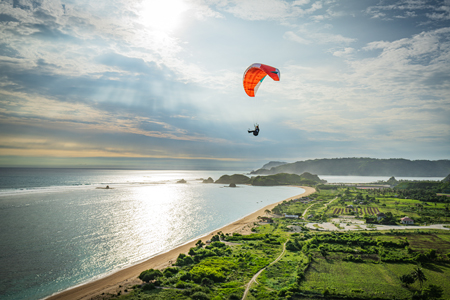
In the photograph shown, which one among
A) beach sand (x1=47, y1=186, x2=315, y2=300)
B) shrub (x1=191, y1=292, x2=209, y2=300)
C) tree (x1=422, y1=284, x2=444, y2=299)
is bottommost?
beach sand (x1=47, y1=186, x2=315, y2=300)

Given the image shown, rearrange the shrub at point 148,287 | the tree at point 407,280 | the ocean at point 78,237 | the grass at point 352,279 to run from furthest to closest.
A: the ocean at point 78,237
the shrub at point 148,287
the tree at point 407,280
the grass at point 352,279

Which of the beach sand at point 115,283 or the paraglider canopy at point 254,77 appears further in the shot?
the paraglider canopy at point 254,77

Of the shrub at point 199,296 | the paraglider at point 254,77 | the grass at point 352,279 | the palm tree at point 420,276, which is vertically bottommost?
the shrub at point 199,296

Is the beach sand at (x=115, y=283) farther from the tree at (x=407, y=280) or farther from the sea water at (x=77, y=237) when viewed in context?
the tree at (x=407, y=280)

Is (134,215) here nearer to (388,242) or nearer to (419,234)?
(388,242)

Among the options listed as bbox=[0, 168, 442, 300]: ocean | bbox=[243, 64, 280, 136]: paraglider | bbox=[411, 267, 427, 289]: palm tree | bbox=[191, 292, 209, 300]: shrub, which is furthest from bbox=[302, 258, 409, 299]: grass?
bbox=[0, 168, 442, 300]: ocean

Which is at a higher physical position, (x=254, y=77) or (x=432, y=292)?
(x=254, y=77)

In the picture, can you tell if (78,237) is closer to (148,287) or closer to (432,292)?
(148,287)

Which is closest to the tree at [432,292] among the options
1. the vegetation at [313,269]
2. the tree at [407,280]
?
the vegetation at [313,269]

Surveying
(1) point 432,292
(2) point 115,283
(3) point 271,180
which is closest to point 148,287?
(2) point 115,283

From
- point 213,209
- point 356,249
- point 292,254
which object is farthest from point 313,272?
point 213,209

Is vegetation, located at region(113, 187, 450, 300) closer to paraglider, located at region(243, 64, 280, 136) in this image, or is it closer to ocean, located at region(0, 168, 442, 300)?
ocean, located at region(0, 168, 442, 300)
